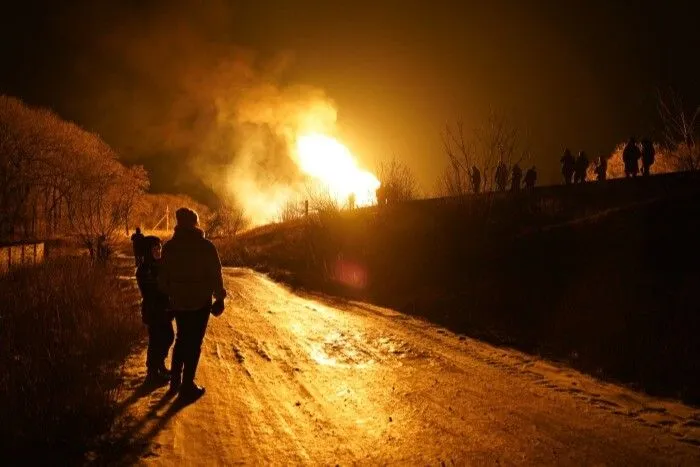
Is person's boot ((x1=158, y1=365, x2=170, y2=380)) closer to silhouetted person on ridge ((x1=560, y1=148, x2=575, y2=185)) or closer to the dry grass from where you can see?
the dry grass

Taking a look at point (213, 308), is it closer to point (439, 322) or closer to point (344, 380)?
point (344, 380)

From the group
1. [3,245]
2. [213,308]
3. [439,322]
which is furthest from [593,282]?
[3,245]

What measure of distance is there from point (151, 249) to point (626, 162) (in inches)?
752

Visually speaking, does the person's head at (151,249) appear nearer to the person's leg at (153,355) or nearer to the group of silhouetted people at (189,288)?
the group of silhouetted people at (189,288)

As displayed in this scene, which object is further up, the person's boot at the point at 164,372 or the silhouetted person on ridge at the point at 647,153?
the silhouetted person on ridge at the point at 647,153

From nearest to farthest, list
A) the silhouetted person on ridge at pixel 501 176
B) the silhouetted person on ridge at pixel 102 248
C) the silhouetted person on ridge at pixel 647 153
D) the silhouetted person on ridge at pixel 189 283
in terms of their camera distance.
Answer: the silhouetted person on ridge at pixel 189 283 → the silhouetted person on ridge at pixel 501 176 → the silhouetted person on ridge at pixel 102 248 → the silhouetted person on ridge at pixel 647 153

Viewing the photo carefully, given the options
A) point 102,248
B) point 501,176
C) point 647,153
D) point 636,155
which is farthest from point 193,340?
point 647,153

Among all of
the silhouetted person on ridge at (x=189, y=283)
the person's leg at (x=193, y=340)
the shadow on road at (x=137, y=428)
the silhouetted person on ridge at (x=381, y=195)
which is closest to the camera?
the shadow on road at (x=137, y=428)

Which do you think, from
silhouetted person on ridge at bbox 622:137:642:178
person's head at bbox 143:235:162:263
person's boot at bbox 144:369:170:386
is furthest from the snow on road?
silhouetted person on ridge at bbox 622:137:642:178

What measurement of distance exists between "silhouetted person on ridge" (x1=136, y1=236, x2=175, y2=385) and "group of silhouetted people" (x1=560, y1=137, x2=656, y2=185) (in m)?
16.4

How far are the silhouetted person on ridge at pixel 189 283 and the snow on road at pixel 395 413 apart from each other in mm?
651

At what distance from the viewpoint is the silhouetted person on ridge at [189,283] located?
5789mm

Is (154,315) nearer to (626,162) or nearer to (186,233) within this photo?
(186,233)

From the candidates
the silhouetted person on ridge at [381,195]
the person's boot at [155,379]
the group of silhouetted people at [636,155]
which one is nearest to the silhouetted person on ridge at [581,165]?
the group of silhouetted people at [636,155]
